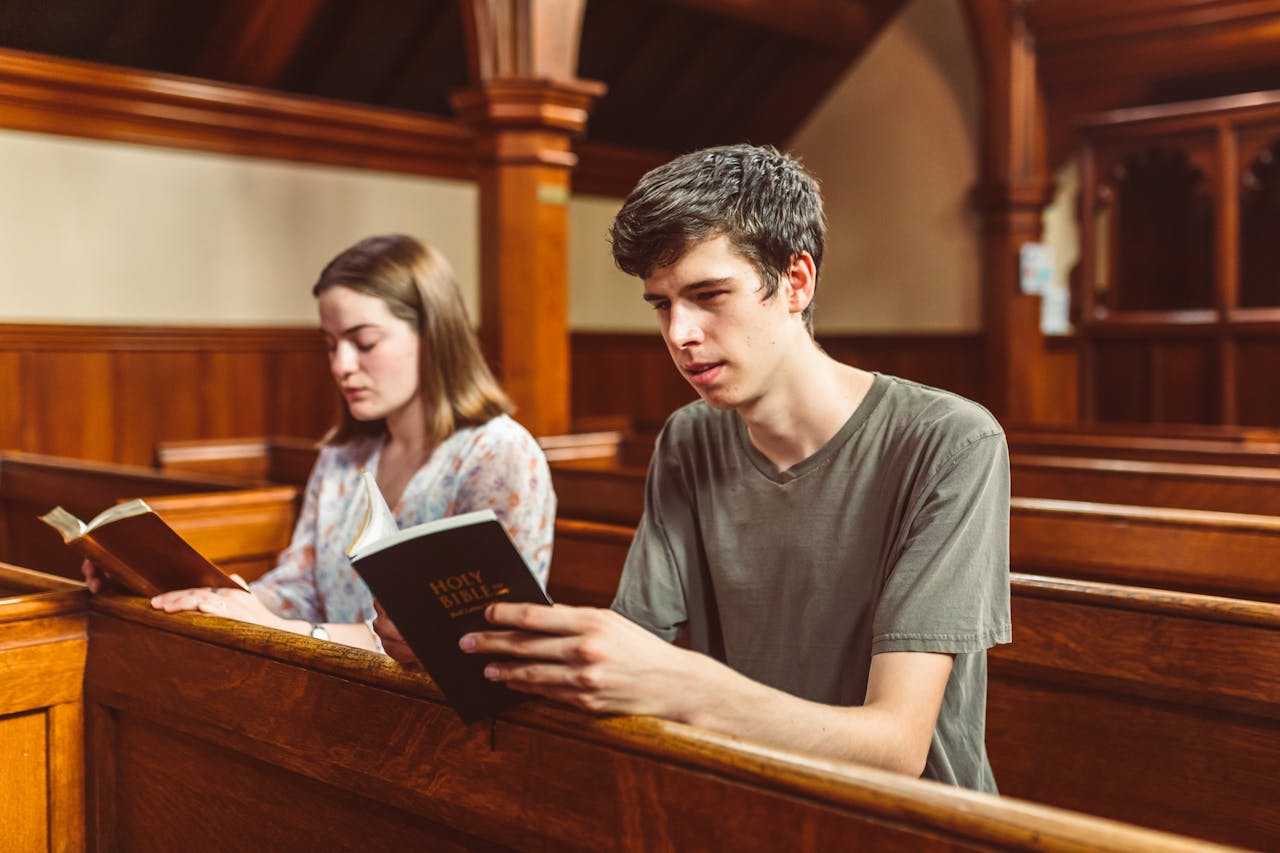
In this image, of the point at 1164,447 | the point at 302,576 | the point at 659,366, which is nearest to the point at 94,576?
the point at 302,576

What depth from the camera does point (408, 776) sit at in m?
1.35

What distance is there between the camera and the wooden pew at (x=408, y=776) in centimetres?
101

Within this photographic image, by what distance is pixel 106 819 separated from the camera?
1.80 metres

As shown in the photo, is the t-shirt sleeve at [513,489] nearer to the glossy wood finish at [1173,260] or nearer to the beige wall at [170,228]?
the beige wall at [170,228]

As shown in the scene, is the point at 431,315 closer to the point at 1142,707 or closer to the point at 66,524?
the point at 66,524

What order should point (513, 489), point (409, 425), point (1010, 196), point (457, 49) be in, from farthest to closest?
1. point (1010, 196)
2. point (457, 49)
3. point (409, 425)
4. point (513, 489)

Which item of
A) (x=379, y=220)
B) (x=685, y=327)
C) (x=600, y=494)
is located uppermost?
(x=379, y=220)

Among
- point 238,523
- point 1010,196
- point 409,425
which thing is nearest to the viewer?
point 409,425

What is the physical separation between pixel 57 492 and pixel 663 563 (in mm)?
2748

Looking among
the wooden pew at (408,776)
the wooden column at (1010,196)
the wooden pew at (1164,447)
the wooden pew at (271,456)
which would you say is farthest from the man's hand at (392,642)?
the wooden column at (1010,196)

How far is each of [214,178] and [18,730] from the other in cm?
454

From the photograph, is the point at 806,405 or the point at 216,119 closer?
the point at 806,405

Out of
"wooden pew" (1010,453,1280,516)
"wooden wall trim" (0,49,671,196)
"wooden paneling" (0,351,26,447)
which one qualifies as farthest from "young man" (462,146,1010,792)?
"wooden paneling" (0,351,26,447)

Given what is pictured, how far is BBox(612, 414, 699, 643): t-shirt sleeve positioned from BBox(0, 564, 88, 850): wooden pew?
2.64ft
